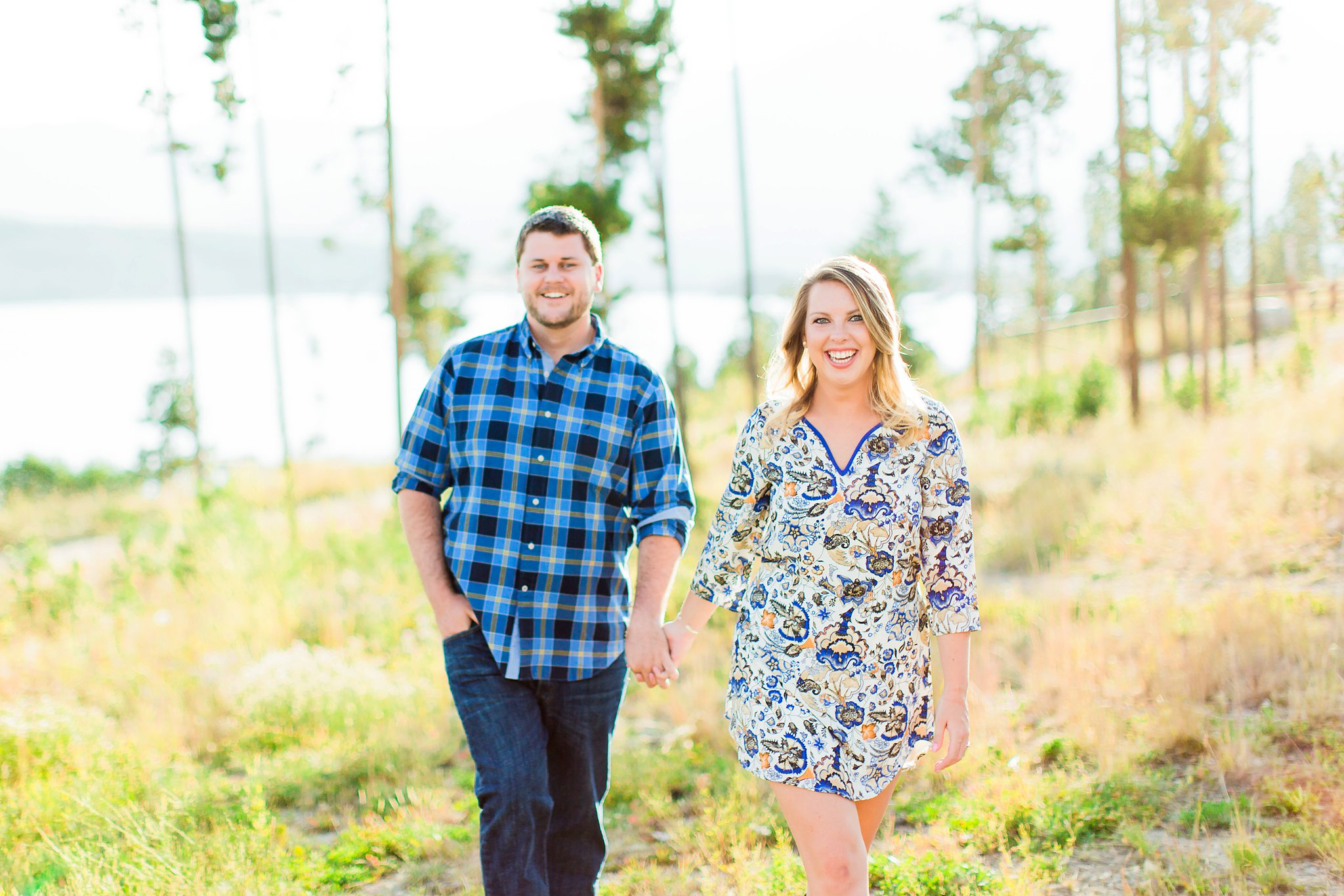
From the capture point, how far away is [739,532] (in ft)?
9.25

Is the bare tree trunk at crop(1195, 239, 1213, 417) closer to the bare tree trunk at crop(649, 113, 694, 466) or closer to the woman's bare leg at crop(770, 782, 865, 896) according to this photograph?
the bare tree trunk at crop(649, 113, 694, 466)

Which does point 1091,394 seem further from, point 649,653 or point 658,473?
point 649,653

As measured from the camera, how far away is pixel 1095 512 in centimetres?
1055

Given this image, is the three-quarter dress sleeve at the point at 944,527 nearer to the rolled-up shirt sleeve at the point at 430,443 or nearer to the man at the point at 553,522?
the man at the point at 553,522

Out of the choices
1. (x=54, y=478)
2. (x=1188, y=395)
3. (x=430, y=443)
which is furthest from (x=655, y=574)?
(x=54, y=478)

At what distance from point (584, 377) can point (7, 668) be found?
6.90 meters

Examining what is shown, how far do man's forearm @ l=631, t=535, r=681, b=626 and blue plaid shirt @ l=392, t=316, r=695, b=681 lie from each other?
41 millimetres

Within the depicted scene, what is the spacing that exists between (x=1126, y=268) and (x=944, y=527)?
15210 millimetres

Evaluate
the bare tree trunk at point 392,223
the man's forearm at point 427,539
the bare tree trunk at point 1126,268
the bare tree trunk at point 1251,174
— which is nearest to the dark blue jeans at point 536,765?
the man's forearm at point 427,539

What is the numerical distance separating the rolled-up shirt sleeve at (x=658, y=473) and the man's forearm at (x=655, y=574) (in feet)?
0.11

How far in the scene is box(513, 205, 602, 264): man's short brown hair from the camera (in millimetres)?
3141

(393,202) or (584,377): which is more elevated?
(393,202)

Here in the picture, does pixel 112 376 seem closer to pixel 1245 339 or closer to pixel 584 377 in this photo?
pixel 1245 339

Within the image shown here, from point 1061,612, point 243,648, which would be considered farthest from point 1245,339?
point 243,648
